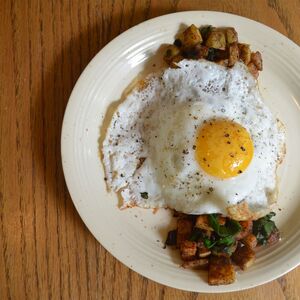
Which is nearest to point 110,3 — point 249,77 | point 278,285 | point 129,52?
point 129,52

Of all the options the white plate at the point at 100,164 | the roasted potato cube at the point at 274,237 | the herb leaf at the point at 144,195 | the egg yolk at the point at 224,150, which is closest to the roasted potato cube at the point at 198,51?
the white plate at the point at 100,164

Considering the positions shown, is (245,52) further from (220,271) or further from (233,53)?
(220,271)

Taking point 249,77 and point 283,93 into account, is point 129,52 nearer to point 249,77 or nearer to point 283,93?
point 249,77

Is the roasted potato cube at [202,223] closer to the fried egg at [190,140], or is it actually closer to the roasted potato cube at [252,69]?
the fried egg at [190,140]

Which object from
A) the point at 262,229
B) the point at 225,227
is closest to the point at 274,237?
the point at 262,229

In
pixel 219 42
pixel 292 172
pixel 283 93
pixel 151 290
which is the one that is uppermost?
pixel 219 42

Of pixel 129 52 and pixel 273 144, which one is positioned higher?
pixel 129 52
